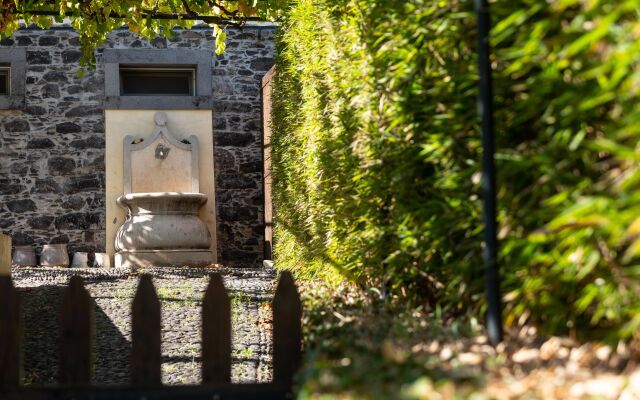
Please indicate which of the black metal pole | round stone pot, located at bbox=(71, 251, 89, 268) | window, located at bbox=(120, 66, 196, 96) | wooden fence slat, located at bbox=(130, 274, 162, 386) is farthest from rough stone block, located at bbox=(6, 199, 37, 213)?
the black metal pole

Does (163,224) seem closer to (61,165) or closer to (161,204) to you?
(161,204)

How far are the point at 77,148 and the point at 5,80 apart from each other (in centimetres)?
150

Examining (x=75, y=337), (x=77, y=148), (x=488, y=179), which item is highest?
(x=77, y=148)

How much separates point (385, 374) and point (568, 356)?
491mm

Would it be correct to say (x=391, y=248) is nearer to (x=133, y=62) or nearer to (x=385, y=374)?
(x=385, y=374)

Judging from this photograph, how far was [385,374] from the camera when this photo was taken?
176 centimetres

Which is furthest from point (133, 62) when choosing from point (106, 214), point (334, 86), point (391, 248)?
point (391, 248)

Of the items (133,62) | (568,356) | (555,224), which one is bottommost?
(568,356)

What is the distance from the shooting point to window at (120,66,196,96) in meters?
12.7

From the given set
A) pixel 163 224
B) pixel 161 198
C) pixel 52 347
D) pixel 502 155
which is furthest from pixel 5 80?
pixel 502 155

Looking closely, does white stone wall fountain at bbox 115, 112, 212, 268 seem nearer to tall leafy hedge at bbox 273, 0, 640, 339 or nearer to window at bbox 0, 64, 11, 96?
window at bbox 0, 64, 11, 96

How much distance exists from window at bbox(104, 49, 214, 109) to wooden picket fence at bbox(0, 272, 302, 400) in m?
10.0

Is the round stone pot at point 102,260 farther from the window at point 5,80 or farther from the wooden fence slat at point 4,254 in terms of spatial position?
the wooden fence slat at point 4,254

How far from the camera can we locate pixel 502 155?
2.16m
